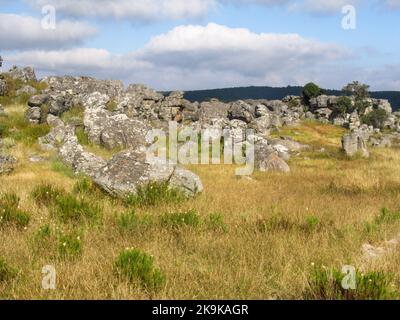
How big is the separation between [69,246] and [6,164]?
33.8 feet

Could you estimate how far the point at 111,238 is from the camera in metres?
7.54

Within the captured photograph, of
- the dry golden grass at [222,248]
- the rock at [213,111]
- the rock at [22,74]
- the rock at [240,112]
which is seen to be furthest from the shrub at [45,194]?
the rock at [240,112]

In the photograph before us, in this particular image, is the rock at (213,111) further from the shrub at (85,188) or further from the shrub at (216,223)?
the shrub at (216,223)

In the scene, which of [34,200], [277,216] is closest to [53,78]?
[34,200]

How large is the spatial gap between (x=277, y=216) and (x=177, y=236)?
2232 millimetres

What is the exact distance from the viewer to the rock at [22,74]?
116ft

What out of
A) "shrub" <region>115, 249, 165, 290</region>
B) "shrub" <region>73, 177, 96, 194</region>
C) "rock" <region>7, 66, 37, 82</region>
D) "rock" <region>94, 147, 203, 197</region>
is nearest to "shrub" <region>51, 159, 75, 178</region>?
"shrub" <region>73, 177, 96, 194</region>

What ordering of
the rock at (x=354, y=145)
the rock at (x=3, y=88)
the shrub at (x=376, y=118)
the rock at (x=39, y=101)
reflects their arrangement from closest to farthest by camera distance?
the rock at (x=39, y=101) → the rock at (x=3, y=88) → the rock at (x=354, y=145) → the shrub at (x=376, y=118)

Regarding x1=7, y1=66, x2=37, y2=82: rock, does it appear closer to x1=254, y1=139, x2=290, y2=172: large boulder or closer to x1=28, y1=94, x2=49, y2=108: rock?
x1=28, y1=94, x2=49, y2=108: rock

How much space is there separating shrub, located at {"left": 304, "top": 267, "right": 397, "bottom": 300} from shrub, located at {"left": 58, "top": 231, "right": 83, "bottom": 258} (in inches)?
127

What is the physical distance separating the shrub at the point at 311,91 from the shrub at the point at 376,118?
10.9 metres

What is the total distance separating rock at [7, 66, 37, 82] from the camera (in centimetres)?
3531
